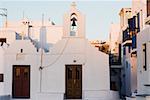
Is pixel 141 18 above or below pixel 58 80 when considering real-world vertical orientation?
above

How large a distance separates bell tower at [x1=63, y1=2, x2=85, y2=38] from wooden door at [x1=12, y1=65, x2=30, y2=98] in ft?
11.7

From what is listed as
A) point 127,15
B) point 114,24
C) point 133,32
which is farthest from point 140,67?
point 114,24

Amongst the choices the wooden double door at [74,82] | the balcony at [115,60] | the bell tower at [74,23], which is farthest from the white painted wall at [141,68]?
the balcony at [115,60]

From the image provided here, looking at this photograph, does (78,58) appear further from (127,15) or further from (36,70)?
(127,15)

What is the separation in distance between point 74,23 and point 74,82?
3.88m

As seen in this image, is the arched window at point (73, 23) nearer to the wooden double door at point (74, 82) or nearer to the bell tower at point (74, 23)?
the bell tower at point (74, 23)

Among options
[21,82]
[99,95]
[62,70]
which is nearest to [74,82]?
[62,70]

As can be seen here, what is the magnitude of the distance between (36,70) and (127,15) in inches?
486

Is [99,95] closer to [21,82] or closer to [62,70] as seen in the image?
[62,70]

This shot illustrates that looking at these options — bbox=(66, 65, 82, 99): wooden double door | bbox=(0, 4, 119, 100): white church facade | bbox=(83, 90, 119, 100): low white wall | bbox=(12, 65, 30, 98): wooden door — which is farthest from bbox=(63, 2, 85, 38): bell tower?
bbox=(83, 90, 119, 100): low white wall

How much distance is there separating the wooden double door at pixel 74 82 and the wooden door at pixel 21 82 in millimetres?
2629

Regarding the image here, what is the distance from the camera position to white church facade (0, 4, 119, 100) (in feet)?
80.8

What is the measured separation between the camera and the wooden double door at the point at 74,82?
24.8 m

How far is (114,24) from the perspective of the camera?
48094mm
